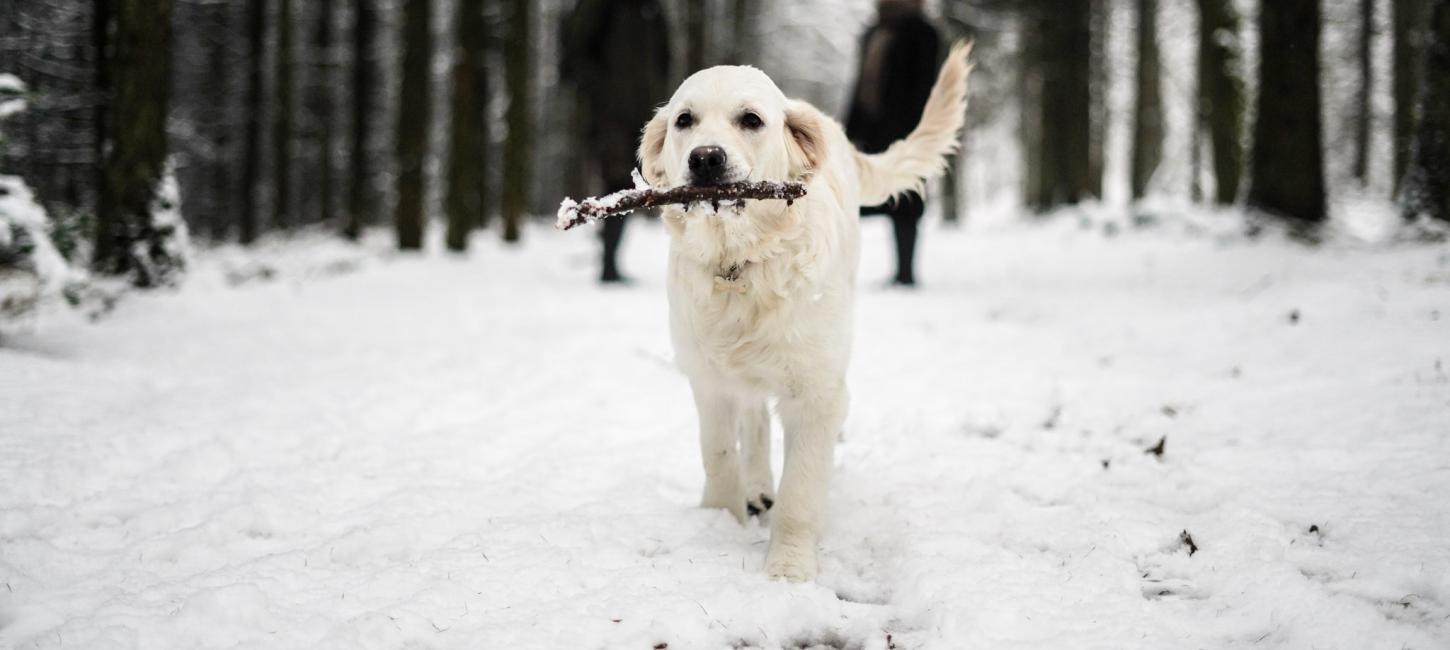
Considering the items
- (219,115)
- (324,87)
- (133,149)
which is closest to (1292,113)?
(133,149)

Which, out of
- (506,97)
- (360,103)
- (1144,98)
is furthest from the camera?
(1144,98)

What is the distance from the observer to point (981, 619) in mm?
1870

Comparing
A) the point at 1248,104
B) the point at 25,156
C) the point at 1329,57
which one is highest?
the point at 1329,57

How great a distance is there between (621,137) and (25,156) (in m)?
7.83

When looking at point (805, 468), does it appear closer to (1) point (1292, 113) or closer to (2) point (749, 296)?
(2) point (749, 296)

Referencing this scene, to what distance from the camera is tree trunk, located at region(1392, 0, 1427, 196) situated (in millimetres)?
13375

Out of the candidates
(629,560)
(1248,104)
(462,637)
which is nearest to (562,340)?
(629,560)

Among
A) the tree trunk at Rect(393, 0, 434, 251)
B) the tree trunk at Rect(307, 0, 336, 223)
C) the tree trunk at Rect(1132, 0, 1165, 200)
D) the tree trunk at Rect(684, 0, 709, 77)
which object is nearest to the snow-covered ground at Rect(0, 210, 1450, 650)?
the tree trunk at Rect(393, 0, 434, 251)

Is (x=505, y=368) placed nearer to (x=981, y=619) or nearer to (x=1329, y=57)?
(x=981, y=619)

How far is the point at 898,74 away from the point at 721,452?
16.4 ft

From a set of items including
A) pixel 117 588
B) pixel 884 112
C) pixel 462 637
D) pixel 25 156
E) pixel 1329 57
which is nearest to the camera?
pixel 462 637

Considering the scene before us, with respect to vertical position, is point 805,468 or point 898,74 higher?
point 898,74

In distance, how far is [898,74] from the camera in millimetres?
6539

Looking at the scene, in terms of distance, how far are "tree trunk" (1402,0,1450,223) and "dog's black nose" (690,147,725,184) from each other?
661 centimetres
